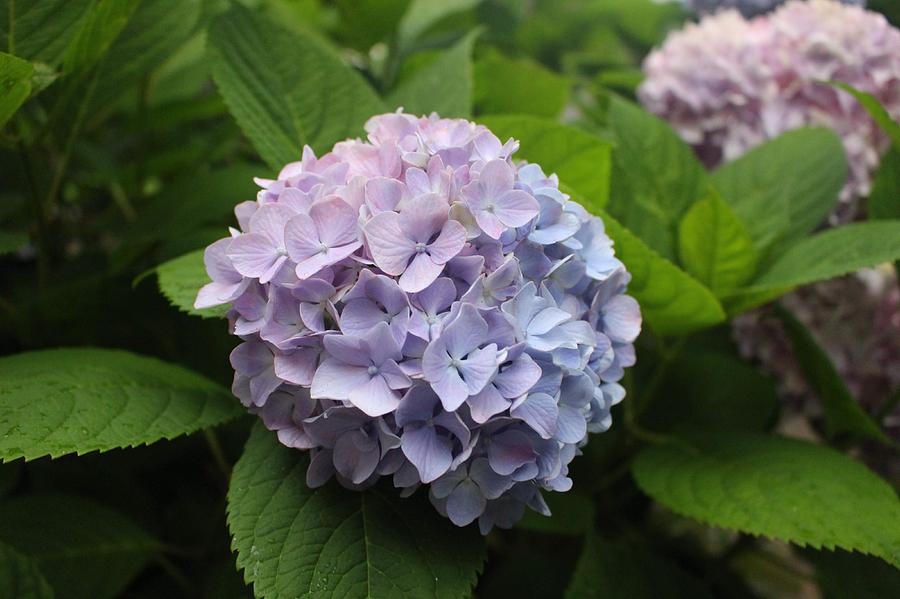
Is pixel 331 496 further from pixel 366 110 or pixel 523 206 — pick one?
pixel 366 110

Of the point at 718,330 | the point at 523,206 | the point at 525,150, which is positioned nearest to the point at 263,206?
the point at 523,206

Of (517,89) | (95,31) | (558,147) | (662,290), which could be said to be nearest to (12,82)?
(95,31)

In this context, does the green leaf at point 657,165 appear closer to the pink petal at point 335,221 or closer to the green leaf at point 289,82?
the green leaf at point 289,82

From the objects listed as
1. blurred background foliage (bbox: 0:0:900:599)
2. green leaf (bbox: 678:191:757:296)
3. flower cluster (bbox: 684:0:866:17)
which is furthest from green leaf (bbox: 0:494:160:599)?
flower cluster (bbox: 684:0:866:17)

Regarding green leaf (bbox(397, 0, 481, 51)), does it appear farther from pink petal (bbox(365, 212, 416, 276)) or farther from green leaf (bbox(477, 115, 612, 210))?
pink petal (bbox(365, 212, 416, 276))

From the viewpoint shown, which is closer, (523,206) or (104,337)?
(523,206)
